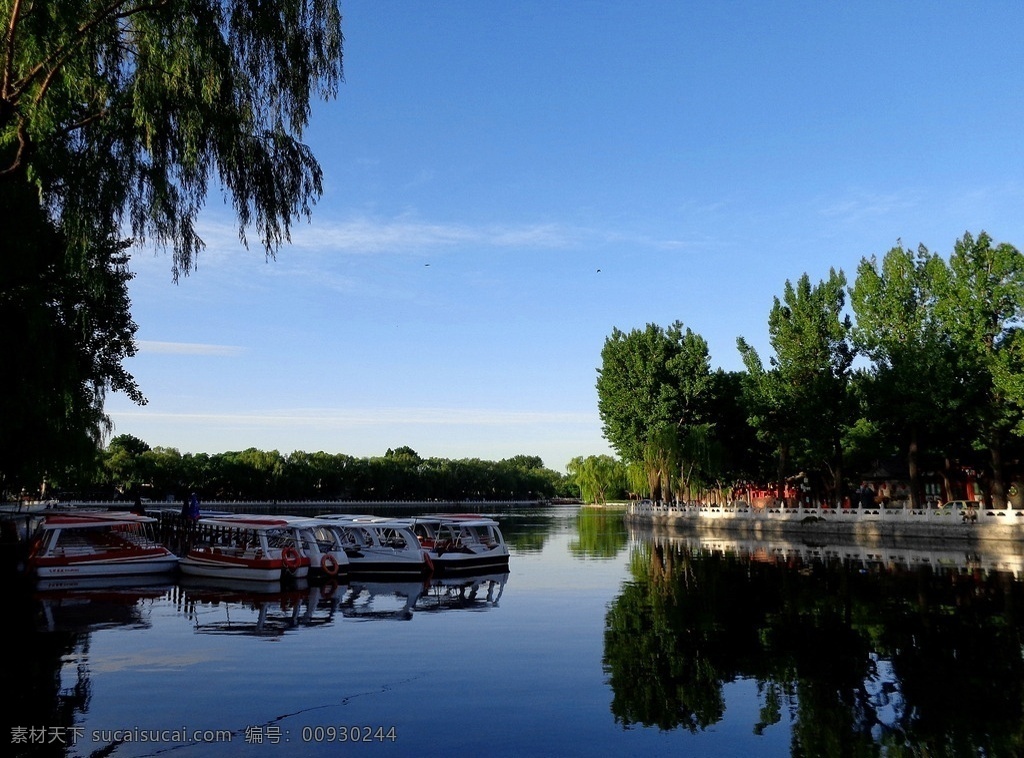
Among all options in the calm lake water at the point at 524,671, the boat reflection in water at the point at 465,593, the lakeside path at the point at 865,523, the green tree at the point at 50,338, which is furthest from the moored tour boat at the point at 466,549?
the lakeside path at the point at 865,523

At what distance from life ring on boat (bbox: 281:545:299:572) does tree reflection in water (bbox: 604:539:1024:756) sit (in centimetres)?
1074

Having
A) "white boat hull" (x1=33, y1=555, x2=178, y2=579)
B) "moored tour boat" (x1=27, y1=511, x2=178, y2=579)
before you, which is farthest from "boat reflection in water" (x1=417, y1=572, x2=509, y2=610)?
"moored tour boat" (x1=27, y1=511, x2=178, y2=579)

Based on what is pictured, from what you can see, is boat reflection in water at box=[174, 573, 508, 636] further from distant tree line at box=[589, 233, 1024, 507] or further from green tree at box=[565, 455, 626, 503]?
green tree at box=[565, 455, 626, 503]

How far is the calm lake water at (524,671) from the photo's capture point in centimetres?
995

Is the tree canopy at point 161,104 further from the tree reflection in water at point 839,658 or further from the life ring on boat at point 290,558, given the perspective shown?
the life ring on boat at point 290,558

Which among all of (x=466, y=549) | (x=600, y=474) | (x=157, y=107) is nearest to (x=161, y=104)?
(x=157, y=107)

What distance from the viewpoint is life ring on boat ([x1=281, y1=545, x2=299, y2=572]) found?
84.7 ft

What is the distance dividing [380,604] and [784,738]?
1406cm

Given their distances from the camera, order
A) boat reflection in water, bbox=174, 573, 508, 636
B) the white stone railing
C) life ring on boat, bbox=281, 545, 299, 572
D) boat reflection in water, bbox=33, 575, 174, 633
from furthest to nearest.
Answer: the white stone railing
life ring on boat, bbox=281, 545, 299, 572
boat reflection in water, bbox=174, 573, 508, 636
boat reflection in water, bbox=33, 575, 174, 633

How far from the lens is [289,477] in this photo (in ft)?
456

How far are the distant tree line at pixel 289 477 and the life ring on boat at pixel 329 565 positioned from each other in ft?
270

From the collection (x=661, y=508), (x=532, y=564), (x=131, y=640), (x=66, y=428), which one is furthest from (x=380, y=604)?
(x=661, y=508)

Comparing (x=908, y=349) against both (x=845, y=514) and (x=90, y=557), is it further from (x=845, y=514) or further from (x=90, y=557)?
(x=90, y=557)

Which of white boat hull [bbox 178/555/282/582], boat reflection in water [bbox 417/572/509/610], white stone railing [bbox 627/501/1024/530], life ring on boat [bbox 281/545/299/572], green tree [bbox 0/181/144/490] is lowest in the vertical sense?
boat reflection in water [bbox 417/572/509/610]
